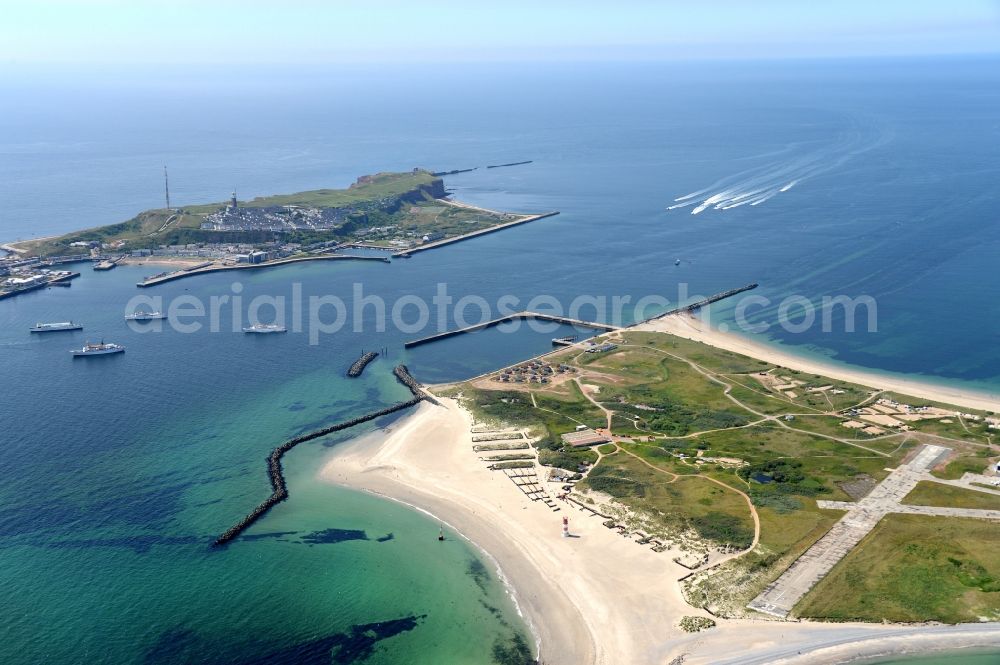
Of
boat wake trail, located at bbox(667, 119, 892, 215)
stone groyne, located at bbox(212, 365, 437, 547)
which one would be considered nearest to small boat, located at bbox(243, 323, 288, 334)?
stone groyne, located at bbox(212, 365, 437, 547)

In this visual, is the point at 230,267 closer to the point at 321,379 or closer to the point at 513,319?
the point at 513,319

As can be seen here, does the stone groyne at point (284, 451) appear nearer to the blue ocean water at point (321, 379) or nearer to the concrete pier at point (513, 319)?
the blue ocean water at point (321, 379)

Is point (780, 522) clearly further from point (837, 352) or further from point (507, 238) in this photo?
point (507, 238)

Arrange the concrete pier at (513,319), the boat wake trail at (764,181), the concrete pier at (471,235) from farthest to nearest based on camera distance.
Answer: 1. the boat wake trail at (764,181)
2. the concrete pier at (471,235)
3. the concrete pier at (513,319)

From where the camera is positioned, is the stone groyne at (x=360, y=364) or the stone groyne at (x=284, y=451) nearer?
the stone groyne at (x=284, y=451)

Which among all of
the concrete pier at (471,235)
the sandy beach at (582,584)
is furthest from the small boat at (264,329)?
the concrete pier at (471,235)

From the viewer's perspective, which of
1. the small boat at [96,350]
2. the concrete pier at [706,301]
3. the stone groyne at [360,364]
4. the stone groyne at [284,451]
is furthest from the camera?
the concrete pier at [706,301]

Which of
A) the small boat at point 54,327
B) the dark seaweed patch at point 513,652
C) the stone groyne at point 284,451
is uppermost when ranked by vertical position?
the small boat at point 54,327

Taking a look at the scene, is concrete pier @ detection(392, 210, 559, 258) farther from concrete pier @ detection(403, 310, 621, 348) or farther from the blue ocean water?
concrete pier @ detection(403, 310, 621, 348)
